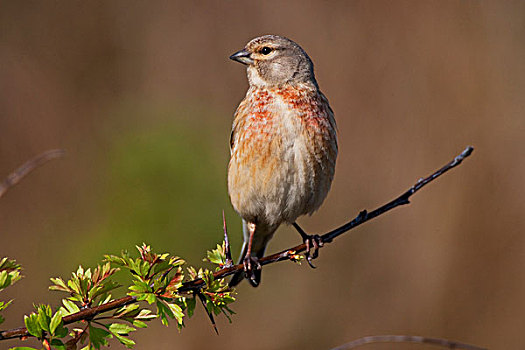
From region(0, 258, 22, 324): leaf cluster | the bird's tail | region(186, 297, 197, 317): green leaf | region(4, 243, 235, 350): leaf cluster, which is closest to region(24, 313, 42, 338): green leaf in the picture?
region(4, 243, 235, 350): leaf cluster

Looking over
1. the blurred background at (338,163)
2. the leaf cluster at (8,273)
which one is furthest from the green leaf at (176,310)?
the blurred background at (338,163)

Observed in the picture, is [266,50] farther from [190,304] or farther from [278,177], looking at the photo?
[190,304]

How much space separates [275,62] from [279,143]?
0.66 m

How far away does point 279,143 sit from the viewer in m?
3.67

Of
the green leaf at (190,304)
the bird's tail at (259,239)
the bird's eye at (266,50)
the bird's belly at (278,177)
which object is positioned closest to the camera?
the green leaf at (190,304)

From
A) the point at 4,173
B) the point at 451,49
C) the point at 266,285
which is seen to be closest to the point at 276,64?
the point at 266,285

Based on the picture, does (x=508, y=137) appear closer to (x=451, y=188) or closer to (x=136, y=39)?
(x=451, y=188)

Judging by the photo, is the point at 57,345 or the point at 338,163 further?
the point at 338,163

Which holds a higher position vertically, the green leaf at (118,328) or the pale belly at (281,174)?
the pale belly at (281,174)

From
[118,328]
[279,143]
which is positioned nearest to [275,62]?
[279,143]

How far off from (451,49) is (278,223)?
11.6ft

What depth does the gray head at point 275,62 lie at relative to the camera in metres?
4.00

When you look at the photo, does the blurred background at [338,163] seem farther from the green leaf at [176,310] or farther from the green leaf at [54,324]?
the green leaf at [54,324]

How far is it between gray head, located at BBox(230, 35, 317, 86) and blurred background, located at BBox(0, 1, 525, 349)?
6.16ft
